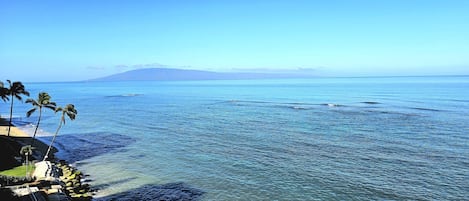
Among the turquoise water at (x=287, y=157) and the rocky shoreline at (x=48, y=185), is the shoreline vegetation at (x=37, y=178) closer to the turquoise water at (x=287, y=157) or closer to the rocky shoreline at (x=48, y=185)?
the rocky shoreline at (x=48, y=185)

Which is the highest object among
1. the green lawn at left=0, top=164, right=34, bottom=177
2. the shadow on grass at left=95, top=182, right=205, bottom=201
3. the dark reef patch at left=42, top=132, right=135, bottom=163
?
the green lawn at left=0, top=164, right=34, bottom=177

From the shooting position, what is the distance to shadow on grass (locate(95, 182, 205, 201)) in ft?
95.1

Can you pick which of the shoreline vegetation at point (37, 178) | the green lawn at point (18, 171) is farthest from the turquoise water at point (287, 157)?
the green lawn at point (18, 171)

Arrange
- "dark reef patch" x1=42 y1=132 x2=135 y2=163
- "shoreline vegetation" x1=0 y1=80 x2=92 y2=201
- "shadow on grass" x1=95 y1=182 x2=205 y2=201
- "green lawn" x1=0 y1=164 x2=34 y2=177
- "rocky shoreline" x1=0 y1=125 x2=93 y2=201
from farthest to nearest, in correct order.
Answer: "dark reef patch" x1=42 y1=132 x2=135 y2=163
"green lawn" x1=0 y1=164 x2=34 y2=177
"shadow on grass" x1=95 y1=182 x2=205 y2=201
"shoreline vegetation" x1=0 y1=80 x2=92 y2=201
"rocky shoreline" x1=0 y1=125 x2=93 y2=201

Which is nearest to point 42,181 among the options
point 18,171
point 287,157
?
point 18,171

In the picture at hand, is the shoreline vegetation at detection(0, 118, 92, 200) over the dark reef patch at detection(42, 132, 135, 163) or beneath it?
over

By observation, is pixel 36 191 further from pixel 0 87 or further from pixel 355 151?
pixel 355 151

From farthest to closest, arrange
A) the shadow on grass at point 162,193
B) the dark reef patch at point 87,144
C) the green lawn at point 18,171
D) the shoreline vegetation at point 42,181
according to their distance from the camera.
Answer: the dark reef patch at point 87,144 → the green lawn at point 18,171 → the shadow on grass at point 162,193 → the shoreline vegetation at point 42,181

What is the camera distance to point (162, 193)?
3020 centimetres

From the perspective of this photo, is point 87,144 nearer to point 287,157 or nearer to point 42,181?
point 42,181

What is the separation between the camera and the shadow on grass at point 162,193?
95.1 feet

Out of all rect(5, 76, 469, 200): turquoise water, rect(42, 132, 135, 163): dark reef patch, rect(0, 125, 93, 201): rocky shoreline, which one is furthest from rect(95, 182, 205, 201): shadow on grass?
rect(42, 132, 135, 163): dark reef patch

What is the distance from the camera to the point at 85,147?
165ft

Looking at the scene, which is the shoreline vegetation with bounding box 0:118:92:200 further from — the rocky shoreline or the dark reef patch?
the dark reef patch
